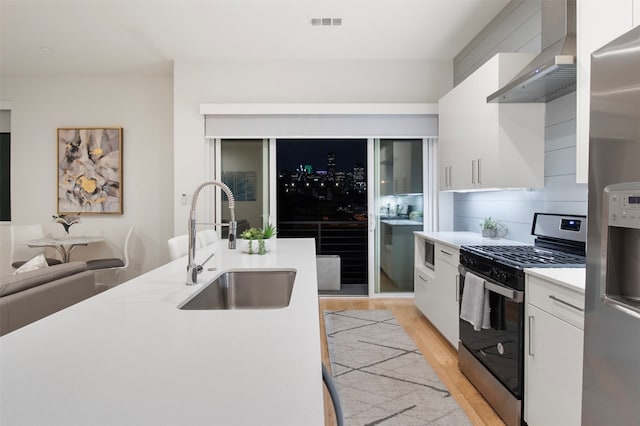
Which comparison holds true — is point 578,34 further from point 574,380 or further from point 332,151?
point 332,151

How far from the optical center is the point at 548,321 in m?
1.65

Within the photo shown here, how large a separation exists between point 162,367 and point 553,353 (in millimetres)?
1645

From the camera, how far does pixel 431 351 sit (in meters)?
2.91

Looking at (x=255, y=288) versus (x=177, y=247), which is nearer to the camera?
(x=255, y=288)

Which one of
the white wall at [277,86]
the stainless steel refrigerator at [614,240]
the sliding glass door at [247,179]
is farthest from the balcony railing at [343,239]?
the stainless steel refrigerator at [614,240]

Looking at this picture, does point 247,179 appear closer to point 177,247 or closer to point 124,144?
point 124,144

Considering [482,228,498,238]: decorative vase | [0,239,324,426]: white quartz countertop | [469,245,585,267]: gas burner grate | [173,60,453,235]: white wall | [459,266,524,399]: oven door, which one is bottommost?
[459,266,524,399]: oven door

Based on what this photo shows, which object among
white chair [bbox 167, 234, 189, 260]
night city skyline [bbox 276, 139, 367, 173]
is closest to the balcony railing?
night city skyline [bbox 276, 139, 367, 173]

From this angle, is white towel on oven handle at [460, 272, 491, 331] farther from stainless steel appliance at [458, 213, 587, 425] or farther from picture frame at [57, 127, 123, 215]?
picture frame at [57, 127, 123, 215]

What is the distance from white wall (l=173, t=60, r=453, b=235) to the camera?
4281 millimetres

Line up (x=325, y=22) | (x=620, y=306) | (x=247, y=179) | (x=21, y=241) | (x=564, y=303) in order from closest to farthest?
(x=620, y=306), (x=564, y=303), (x=325, y=22), (x=21, y=241), (x=247, y=179)

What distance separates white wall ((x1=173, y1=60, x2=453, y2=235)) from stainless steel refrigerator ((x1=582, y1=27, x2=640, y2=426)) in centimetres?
323

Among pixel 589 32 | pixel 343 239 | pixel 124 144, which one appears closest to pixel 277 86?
pixel 343 239

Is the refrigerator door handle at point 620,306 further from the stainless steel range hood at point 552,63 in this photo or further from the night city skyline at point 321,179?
the night city skyline at point 321,179
